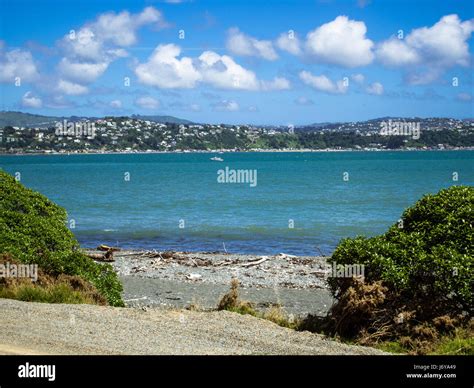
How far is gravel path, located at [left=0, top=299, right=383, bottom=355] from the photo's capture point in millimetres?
9234

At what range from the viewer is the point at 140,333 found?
33.7 ft

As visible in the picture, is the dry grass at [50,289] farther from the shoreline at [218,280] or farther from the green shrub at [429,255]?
the green shrub at [429,255]

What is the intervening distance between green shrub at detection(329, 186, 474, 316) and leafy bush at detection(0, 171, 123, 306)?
16.4ft

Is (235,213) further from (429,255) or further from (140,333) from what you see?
(140,333)

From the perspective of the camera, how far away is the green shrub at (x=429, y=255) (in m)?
10.8

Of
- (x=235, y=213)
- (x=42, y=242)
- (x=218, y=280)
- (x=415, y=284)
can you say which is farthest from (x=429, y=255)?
(x=235, y=213)

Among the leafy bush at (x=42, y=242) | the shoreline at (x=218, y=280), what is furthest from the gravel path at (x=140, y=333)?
the shoreline at (x=218, y=280)

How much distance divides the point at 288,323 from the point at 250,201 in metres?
50.1

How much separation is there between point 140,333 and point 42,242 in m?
4.68

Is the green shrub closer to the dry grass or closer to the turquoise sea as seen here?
the dry grass

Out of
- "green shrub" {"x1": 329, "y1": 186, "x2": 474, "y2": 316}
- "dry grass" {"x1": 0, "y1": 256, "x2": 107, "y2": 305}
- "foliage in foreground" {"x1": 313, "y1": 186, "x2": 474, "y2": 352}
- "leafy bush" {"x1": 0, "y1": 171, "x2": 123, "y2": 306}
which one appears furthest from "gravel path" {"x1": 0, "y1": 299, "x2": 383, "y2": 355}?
"leafy bush" {"x1": 0, "y1": 171, "x2": 123, "y2": 306}

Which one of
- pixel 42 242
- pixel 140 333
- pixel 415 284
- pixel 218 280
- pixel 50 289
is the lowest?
A: pixel 218 280
